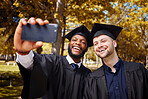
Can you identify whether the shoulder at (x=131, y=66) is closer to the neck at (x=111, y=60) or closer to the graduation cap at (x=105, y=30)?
the neck at (x=111, y=60)

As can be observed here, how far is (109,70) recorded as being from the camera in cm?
236

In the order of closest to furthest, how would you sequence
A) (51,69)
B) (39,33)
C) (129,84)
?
(39,33) < (129,84) < (51,69)

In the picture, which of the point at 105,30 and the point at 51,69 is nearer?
the point at 51,69

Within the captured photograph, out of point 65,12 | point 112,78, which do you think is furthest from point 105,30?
point 65,12

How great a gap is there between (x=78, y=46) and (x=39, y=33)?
4.78 feet

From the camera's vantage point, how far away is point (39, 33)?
4.86 feet

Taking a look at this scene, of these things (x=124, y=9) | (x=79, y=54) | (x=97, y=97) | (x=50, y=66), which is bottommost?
(x=97, y=97)

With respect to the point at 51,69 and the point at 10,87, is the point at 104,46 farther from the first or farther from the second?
the point at 10,87

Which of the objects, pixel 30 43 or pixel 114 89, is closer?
pixel 30 43

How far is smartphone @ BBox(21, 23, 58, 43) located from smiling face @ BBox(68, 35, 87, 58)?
1364mm

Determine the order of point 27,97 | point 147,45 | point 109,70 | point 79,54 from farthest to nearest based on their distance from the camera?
1. point 147,45
2. point 79,54
3. point 109,70
4. point 27,97

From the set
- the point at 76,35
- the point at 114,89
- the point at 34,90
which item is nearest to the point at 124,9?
the point at 76,35

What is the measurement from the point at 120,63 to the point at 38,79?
4.86ft

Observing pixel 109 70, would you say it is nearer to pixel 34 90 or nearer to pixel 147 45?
pixel 34 90
